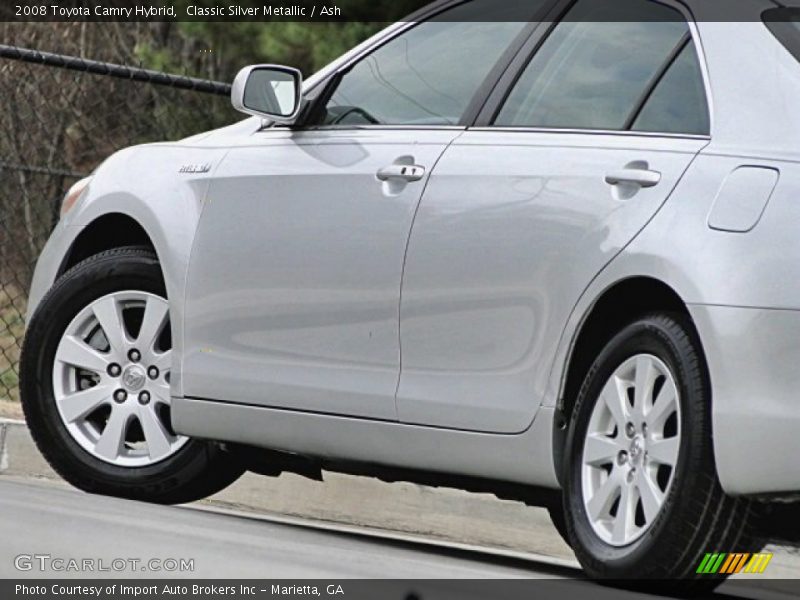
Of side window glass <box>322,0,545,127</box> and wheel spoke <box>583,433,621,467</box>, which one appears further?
side window glass <box>322,0,545,127</box>

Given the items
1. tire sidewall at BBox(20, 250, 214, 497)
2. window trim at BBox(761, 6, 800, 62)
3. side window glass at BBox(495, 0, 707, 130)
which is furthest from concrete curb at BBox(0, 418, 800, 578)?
window trim at BBox(761, 6, 800, 62)

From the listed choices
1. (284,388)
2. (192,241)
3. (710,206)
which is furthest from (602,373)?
(192,241)

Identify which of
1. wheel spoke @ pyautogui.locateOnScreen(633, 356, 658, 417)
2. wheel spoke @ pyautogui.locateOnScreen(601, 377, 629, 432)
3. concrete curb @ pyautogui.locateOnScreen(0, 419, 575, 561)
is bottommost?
concrete curb @ pyautogui.locateOnScreen(0, 419, 575, 561)

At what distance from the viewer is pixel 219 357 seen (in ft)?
21.6

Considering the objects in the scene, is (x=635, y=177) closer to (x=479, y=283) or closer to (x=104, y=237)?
(x=479, y=283)

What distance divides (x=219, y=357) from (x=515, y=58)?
135 centimetres

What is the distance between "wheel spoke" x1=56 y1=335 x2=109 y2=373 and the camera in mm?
6891

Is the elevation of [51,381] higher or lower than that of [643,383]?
lower

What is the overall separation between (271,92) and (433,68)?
23.6 inches

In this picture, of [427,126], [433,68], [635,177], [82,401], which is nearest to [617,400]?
[635,177]

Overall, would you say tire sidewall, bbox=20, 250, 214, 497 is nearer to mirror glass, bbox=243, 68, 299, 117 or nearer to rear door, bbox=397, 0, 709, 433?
mirror glass, bbox=243, 68, 299, 117

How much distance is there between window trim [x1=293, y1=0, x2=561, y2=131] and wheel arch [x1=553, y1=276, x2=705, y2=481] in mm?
860

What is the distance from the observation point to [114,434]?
6812mm

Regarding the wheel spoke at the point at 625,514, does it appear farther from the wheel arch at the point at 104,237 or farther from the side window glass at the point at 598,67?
the wheel arch at the point at 104,237
